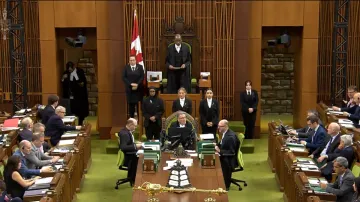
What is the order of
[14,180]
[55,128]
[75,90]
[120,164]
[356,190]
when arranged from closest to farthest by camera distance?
[356,190] → [14,180] → [120,164] → [55,128] → [75,90]

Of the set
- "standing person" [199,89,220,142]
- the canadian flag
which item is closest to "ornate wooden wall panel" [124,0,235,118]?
the canadian flag

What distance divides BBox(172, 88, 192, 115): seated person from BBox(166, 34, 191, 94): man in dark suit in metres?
1.10

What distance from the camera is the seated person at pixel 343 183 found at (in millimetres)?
8125

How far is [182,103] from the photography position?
12828mm

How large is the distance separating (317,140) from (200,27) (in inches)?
204

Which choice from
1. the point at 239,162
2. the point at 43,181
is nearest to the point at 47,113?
the point at 43,181

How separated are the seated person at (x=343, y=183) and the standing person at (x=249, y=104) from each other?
6011 mm

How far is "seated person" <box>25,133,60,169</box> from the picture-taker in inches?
378

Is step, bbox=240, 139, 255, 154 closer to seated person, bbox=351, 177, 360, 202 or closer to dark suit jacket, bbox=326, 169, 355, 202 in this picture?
dark suit jacket, bbox=326, 169, 355, 202

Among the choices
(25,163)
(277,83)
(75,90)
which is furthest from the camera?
(277,83)

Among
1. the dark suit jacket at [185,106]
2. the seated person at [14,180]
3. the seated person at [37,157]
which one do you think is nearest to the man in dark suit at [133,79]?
the dark suit jacket at [185,106]

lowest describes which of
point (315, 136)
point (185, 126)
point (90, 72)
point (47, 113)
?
point (315, 136)

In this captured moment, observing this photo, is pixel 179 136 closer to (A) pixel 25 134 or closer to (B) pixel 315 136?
(B) pixel 315 136

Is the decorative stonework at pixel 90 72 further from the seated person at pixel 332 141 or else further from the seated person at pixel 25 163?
the seated person at pixel 332 141
